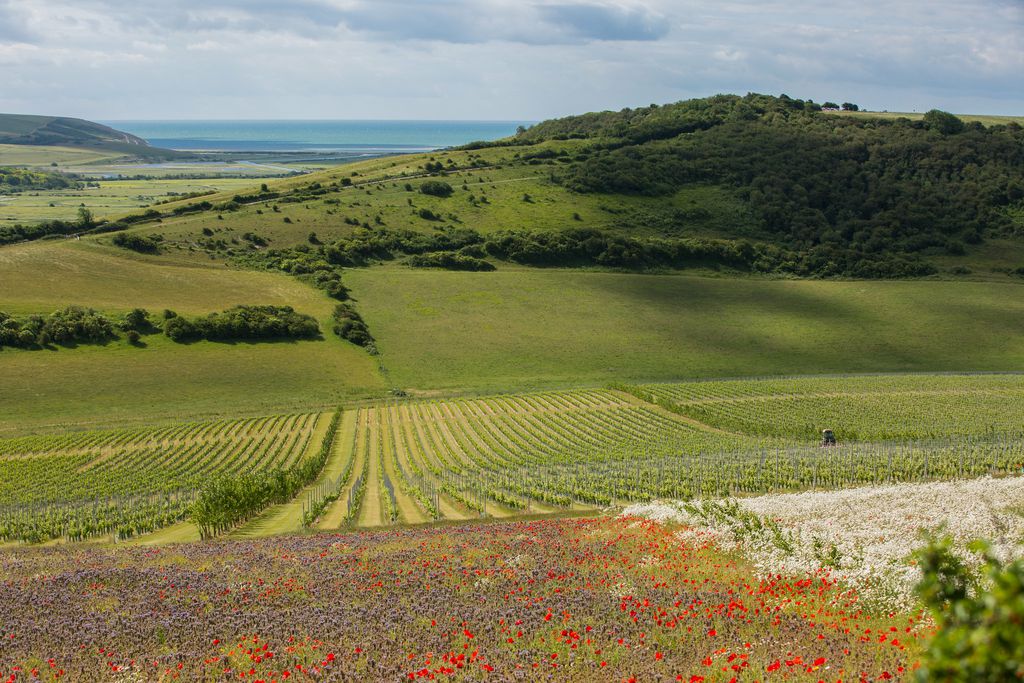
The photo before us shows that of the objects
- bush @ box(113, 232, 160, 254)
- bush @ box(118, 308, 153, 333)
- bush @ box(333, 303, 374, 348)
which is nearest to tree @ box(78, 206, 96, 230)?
bush @ box(113, 232, 160, 254)

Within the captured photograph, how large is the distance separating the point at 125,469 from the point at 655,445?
4372cm

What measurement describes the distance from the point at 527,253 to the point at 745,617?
147m

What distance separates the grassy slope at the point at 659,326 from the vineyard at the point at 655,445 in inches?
578

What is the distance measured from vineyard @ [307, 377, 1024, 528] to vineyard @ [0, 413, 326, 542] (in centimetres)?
880

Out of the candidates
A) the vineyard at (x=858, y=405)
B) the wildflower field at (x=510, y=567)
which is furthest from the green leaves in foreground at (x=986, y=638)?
the vineyard at (x=858, y=405)

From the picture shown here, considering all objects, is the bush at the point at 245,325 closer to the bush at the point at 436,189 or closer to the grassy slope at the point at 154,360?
the grassy slope at the point at 154,360

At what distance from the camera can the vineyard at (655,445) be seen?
168 feet

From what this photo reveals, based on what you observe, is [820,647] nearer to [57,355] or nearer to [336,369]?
[336,369]

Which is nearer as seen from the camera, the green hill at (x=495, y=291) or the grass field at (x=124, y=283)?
the green hill at (x=495, y=291)

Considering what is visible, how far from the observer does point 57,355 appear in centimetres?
10500

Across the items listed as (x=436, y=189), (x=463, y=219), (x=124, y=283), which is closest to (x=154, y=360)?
(x=124, y=283)

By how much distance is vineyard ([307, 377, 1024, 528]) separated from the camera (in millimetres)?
51312

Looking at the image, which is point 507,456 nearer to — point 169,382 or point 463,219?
point 169,382

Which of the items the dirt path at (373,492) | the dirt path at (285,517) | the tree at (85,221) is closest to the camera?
the dirt path at (285,517)
